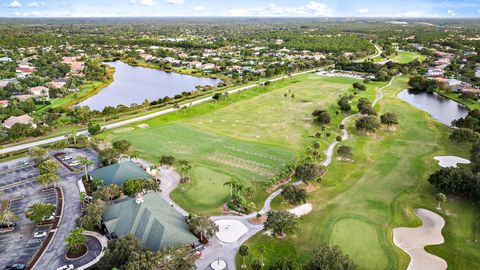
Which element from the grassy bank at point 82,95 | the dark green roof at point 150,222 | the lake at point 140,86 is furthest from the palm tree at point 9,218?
the lake at point 140,86

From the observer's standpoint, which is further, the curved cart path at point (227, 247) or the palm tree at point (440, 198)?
the palm tree at point (440, 198)

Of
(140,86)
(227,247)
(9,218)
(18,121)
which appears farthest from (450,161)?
(140,86)

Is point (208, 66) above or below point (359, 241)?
above

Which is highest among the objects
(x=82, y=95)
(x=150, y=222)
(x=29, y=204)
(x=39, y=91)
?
(x=150, y=222)

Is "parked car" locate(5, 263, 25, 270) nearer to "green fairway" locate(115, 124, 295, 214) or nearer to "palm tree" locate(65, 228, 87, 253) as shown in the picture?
"palm tree" locate(65, 228, 87, 253)

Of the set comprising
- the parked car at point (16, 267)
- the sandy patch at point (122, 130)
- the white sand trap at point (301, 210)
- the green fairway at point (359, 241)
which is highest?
the green fairway at point (359, 241)

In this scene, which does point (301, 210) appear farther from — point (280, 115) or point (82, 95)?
point (82, 95)

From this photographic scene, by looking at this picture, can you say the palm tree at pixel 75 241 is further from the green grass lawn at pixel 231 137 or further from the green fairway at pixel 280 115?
the green fairway at pixel 280 115
